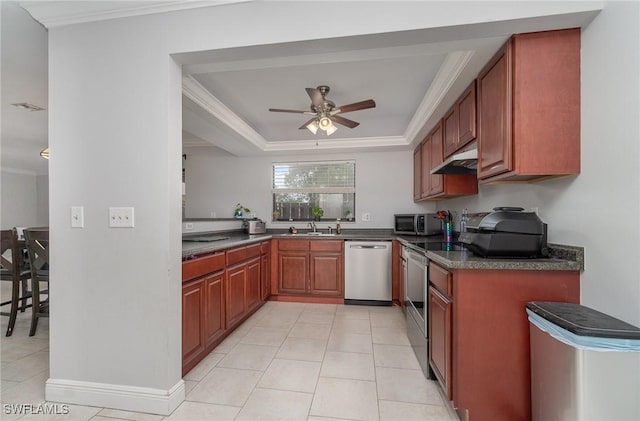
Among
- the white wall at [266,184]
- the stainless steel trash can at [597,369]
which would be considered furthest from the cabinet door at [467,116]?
the white wall at [266,184]

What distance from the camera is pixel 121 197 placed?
5.54ft

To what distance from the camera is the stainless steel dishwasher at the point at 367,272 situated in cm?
354

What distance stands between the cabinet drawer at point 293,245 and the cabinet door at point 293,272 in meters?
0.07

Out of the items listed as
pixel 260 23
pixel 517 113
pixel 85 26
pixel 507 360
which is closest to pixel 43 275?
pixel 85 26

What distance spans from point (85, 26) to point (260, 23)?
1.10 metres

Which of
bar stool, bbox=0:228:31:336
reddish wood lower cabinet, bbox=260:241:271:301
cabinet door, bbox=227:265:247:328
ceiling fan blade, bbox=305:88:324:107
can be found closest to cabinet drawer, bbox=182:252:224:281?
cabinet door, bbox=227:265:247:328

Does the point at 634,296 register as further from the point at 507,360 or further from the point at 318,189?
the point at 318,189

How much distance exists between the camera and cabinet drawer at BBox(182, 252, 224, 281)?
195 cm

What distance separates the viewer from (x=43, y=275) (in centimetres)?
274

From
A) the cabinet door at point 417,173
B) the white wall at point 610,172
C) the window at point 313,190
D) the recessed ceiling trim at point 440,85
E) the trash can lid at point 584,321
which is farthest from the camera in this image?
the window at point 313,190

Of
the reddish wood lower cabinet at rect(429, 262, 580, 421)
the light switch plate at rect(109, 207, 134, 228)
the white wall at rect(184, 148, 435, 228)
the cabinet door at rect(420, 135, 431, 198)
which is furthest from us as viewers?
the white wall at rect(184, 148, 435, 228)

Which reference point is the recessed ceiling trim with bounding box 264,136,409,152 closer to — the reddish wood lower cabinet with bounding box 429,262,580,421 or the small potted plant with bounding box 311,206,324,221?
the small potted plant with bounding box 311,206,324,221

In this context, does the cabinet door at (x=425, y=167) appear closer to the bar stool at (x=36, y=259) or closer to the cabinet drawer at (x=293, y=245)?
the cabinet drawer at (x=293, y=245)

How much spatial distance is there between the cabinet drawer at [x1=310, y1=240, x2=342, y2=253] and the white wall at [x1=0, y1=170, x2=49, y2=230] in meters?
7.68
